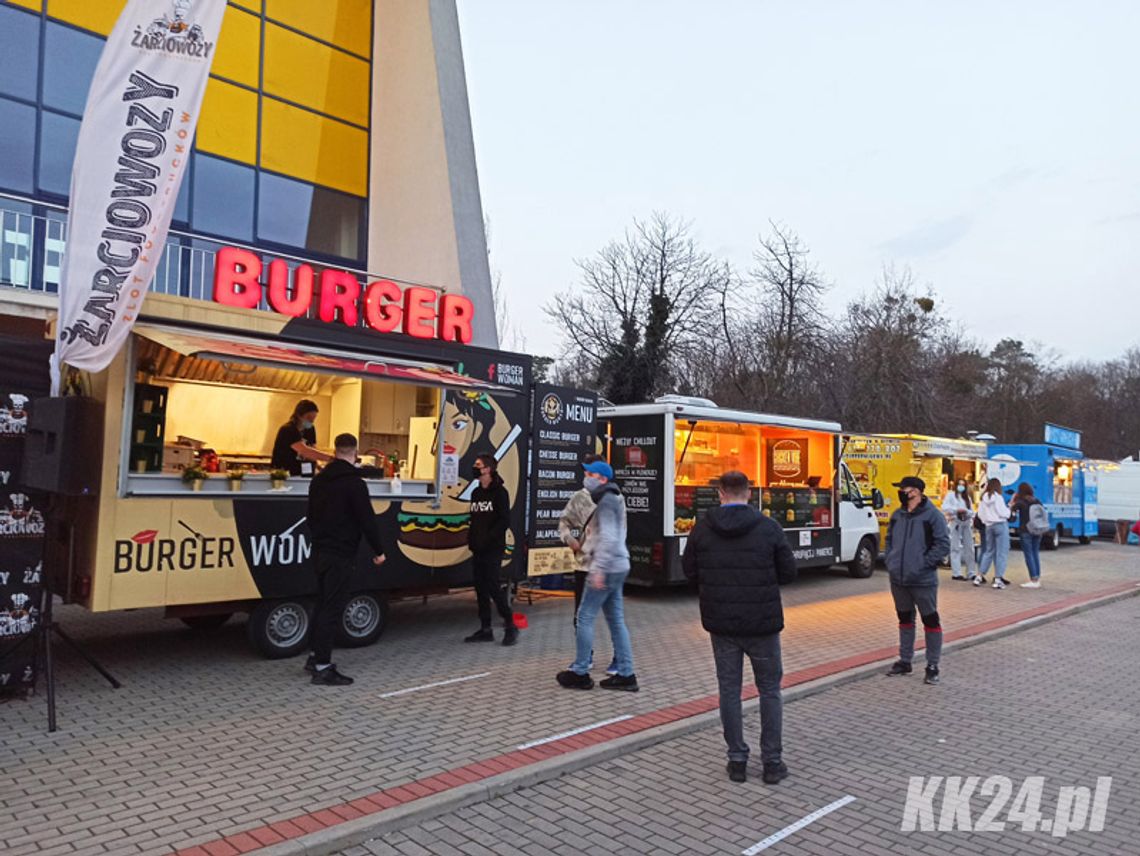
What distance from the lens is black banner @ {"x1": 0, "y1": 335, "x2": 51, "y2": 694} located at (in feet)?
18.9

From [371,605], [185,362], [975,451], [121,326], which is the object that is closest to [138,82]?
[121,326]

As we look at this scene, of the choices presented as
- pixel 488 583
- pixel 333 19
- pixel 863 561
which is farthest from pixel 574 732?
pixel 333 19

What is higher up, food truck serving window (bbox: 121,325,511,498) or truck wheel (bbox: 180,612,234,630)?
food truck serving window (bbox: 121,325,511,498)

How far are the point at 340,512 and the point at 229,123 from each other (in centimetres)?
1070

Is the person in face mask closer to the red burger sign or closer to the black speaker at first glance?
the red burger sign

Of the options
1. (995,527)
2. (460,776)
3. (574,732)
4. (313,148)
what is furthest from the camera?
(313,148)

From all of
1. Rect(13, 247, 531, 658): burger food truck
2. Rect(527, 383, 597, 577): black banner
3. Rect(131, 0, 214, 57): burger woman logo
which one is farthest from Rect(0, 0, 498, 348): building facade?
Rect(131, 0, 214, 57): burger woman logo

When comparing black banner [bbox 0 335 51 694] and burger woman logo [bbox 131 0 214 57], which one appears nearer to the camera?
black banner [bbox 0 335 51 694]

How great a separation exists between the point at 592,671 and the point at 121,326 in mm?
4594

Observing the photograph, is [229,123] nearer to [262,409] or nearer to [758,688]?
[262,409]

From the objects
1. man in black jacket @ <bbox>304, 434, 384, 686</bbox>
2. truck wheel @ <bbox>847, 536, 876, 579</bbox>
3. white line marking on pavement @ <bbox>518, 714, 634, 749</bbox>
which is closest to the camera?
white line marking on pavement @ <bbox>518, 714, 634, 749</bbox>

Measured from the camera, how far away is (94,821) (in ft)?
13.0

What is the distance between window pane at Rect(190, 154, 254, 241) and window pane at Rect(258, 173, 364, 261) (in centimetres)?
28

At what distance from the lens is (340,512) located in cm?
657
